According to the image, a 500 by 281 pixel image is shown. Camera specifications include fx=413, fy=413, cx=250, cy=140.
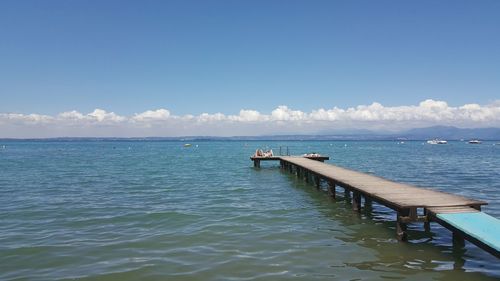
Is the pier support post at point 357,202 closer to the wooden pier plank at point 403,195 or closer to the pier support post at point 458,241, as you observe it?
the wooden pier plank at point 403,195

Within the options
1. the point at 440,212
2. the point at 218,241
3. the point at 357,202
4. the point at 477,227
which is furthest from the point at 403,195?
the point at 218,241

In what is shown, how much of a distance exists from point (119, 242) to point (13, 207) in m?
10.0

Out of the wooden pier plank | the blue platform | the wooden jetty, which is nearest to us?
the blue platform

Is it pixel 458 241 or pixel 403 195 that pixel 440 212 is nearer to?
pixel 458 241

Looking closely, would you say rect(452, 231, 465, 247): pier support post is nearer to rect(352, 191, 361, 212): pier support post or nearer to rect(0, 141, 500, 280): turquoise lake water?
rect(0, 141, 500, 280): turquoise lake water

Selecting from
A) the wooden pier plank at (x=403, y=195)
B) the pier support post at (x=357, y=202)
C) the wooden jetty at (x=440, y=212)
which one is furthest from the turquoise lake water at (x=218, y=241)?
the wooden pier plank at (x=403, y=195)

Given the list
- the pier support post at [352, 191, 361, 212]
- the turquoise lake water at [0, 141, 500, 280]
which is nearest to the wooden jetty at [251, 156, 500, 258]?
the pier support post at [352, 191, 361, 212]

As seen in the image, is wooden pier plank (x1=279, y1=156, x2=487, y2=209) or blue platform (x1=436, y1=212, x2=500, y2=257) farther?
wooden pier plank (x1=279, y1=156, x2=487, y2=209)

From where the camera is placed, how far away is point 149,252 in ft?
39.6

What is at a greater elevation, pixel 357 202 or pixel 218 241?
pixel 357 202

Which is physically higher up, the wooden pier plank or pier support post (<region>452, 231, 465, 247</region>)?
the wooden pier plank

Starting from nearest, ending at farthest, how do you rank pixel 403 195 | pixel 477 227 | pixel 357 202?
pixel 477 227
pixel 403 195
pixel 357 202

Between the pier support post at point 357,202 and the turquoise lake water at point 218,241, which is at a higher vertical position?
the pier support post at point 357,202

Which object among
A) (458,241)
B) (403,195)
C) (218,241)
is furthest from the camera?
(403,195)
